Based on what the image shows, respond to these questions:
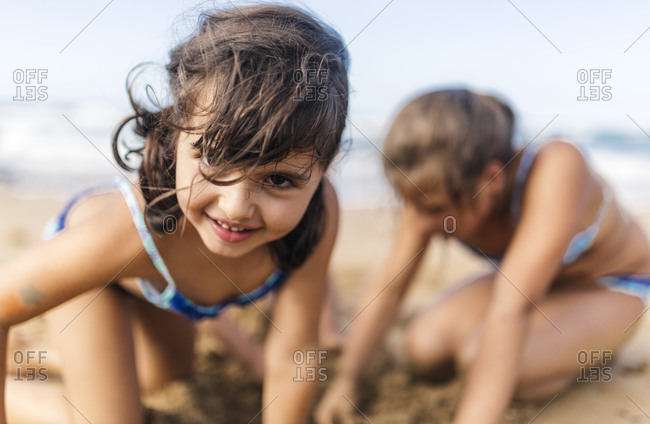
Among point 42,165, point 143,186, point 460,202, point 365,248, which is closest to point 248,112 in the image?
point 143,186

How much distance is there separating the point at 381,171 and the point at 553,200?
57 centimetres

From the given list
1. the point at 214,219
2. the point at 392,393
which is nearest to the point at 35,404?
the point at 214,219

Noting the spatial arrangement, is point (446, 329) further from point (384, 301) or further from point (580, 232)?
point (580, 232)

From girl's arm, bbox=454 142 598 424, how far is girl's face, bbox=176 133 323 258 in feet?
2.55

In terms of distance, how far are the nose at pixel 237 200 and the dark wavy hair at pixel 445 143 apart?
0.80 meters

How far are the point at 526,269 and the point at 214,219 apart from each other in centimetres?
100

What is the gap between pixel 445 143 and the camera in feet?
6.39

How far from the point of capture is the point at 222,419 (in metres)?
1.99

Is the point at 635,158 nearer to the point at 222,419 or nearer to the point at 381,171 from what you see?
the point at 381,171

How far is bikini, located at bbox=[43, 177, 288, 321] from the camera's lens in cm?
154

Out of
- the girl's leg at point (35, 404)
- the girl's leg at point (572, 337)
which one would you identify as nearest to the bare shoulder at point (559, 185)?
the girl's leg at point (572, 337)

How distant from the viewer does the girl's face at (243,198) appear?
128 cm

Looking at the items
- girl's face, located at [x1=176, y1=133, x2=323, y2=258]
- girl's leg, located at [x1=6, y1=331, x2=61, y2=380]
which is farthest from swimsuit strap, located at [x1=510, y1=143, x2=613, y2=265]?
girl's leg, located at [x1=6, y1=331, x2=61, y2=380]

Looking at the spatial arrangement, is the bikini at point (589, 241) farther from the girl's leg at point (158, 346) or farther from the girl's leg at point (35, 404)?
the girl's leg at point (35, 404)
